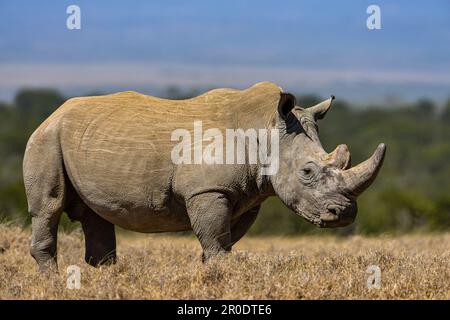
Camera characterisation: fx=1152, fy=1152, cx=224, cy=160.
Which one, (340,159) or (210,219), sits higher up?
(340,159)

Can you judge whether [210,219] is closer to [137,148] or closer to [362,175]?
[137,148]

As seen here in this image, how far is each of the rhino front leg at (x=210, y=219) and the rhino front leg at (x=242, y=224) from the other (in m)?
0.64

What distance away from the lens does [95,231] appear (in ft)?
36.8

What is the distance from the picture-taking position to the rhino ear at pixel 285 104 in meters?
9.95

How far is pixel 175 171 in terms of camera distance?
32.8 feet

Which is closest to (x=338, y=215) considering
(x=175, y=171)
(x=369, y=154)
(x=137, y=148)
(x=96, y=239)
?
(x=175, y=171)

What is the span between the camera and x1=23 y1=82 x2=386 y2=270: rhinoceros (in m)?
9.80

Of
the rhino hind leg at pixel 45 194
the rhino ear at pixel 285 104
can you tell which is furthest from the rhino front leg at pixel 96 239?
the rhino ear at pixel 285 104

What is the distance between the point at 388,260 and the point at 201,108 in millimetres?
2147

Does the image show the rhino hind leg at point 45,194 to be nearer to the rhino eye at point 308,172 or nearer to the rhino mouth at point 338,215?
the rhino eye at point 308,172

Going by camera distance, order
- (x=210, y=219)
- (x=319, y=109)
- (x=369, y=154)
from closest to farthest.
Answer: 1. (x=210, y=219)
2. (x=319, y=109)
3. (x=369, y=154)

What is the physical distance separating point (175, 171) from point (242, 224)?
104 cm

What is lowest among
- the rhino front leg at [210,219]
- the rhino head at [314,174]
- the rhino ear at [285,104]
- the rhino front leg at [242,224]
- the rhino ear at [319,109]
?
the rhino front leg at [242,224]
